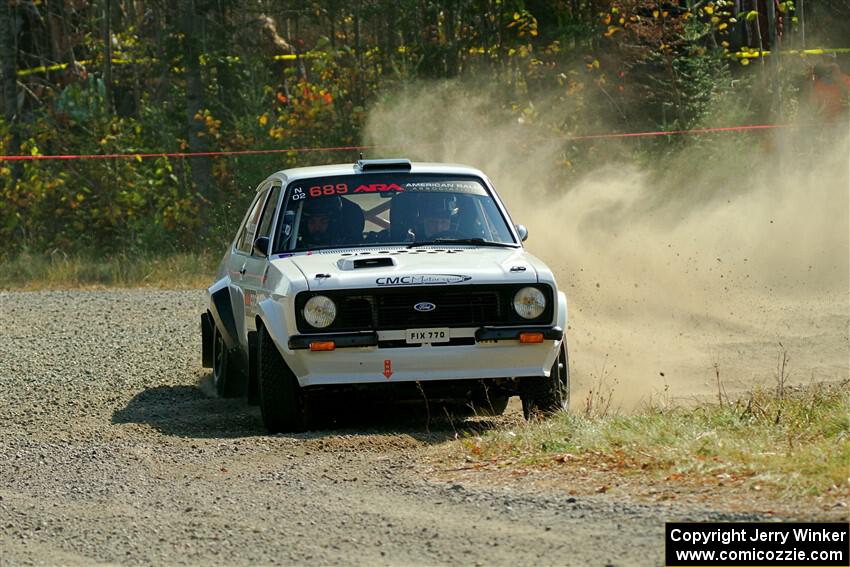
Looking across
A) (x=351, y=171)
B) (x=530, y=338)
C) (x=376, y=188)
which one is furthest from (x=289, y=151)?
(x=530, y=338)

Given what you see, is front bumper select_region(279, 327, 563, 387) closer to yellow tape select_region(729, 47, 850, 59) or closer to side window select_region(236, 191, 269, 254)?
side window select_region(236, 191, 269, 254)

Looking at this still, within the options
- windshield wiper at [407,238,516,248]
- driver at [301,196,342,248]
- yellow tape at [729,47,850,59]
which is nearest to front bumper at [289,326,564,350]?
windshield wiper at [407,238,516,248]

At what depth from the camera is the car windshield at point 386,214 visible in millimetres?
9820

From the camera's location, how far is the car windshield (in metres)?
9.82

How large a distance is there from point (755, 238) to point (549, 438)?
11091 mm

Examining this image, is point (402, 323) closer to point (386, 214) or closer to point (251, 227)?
point (386, 214)

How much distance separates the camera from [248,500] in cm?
696

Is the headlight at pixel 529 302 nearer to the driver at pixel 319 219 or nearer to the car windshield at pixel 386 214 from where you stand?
the car windshield at pixel 386 214

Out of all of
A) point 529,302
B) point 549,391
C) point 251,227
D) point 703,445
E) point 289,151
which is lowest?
point 289,151

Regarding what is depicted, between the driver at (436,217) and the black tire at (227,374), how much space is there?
190cm

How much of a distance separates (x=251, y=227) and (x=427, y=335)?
2701 mm

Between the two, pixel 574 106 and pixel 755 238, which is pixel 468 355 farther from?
pixel 574 106

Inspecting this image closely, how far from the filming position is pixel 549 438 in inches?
317

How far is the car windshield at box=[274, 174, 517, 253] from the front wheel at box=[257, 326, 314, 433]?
112cm
